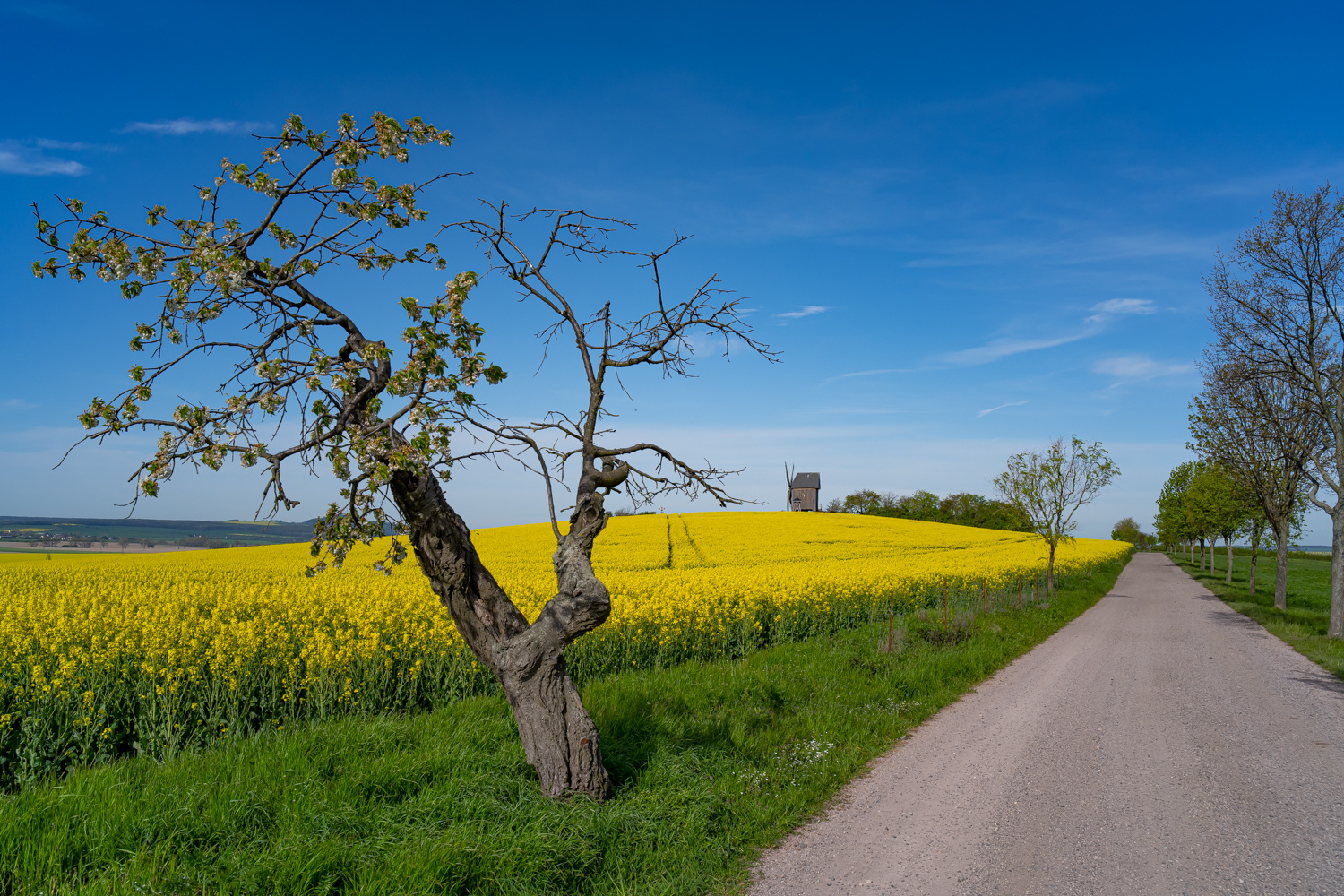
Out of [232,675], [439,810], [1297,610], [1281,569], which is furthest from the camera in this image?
[1297,610]

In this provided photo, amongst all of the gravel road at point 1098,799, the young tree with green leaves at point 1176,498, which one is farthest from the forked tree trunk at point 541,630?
the young tree with green leaves at point 1176,498

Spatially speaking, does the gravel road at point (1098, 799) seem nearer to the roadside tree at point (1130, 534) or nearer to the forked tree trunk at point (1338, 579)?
the forked tree trunk at point (1338, 579)

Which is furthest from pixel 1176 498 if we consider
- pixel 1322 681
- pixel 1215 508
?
pixel 1322 681

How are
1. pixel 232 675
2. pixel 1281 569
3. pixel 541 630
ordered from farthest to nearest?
pixel 1281 569 → pixel 232 675 → pixel 541 630

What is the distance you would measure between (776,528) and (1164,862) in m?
39.0

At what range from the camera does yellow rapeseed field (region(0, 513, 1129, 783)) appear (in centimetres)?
646

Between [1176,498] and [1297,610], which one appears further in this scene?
[1176,498]

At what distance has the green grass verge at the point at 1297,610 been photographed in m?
13.0

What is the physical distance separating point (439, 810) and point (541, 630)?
1.29 meters

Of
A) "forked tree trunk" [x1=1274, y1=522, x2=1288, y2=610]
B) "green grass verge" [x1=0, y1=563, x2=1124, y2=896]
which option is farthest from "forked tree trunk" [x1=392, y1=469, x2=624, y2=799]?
"forked tree trunk" [x1=1274, y1=522, x2=1288, y2=610]

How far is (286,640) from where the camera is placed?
8.18 meters

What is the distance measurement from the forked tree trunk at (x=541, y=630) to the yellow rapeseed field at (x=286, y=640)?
2.80m

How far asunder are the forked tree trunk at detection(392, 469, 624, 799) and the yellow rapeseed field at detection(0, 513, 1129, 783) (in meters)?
2.80

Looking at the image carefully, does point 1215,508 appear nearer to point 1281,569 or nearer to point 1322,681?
point 1281,569
